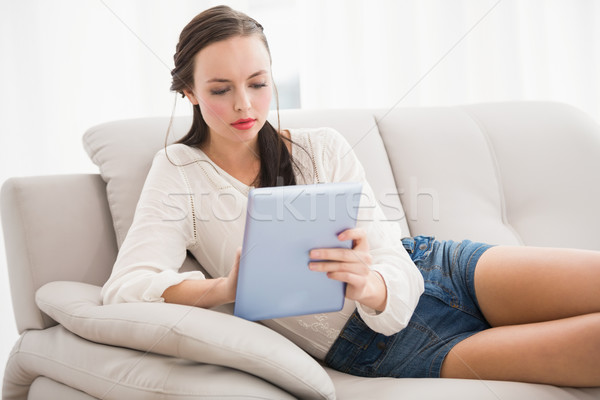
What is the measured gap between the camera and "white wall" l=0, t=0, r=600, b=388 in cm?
216

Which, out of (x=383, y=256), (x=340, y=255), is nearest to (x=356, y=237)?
(x=340, y=255)

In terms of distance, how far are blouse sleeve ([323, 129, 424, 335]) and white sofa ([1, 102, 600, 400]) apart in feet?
0.40

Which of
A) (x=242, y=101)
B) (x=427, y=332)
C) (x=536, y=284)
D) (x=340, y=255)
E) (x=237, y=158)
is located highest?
(x=242, y=101)

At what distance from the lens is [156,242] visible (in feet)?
3.60

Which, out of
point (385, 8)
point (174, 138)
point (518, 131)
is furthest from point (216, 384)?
point (385, 8)

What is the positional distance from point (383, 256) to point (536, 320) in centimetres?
33

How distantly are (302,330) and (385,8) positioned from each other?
172cm

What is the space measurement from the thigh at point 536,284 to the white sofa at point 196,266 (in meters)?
0.17

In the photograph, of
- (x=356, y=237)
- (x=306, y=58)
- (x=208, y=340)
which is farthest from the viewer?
(x=306, y=58)

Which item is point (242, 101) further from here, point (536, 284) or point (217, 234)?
point (536, 284)

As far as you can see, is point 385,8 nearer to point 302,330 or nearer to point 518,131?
point 518,131

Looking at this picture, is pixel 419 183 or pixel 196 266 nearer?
pixel 196 266

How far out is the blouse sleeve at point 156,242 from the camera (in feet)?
3.32

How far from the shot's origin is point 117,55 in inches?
88.0
